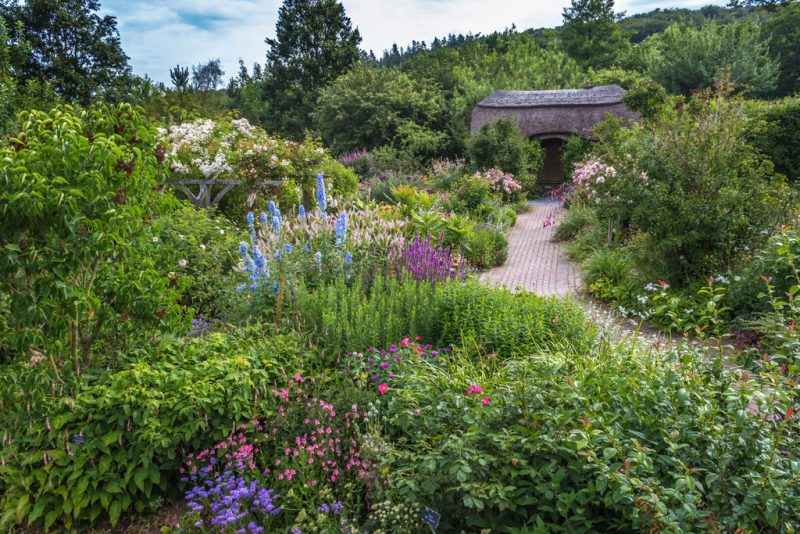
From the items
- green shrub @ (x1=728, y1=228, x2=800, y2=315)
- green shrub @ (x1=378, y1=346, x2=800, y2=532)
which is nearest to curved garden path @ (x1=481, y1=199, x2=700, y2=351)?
green shrub @ (x1=728, y1=228, x2=800, y2=315)

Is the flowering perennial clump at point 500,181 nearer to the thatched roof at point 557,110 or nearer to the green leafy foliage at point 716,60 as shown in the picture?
the thatched roof at point 557,110

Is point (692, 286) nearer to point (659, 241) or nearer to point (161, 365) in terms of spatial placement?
point (659, 241)

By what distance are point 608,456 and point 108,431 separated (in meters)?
2.87

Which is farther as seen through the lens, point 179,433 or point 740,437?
point 179,433

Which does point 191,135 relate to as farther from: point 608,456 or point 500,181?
point 608,456

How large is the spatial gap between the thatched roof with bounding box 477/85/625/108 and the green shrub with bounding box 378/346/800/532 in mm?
18326

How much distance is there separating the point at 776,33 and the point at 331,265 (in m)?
33.0

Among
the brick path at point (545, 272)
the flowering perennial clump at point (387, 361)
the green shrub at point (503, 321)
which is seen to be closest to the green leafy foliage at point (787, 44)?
the brick path at point (545, 272)

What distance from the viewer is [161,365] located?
142 inches

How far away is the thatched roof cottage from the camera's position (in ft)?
62.9

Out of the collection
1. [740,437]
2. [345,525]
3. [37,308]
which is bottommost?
[345,525]

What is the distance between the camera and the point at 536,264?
9.73 m

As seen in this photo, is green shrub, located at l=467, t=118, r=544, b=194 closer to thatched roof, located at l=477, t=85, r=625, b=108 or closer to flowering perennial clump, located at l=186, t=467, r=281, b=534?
thatched roof, located at l=477, t=85, r=625, b=108

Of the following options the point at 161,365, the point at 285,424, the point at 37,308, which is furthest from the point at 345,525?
the point at 37,308
